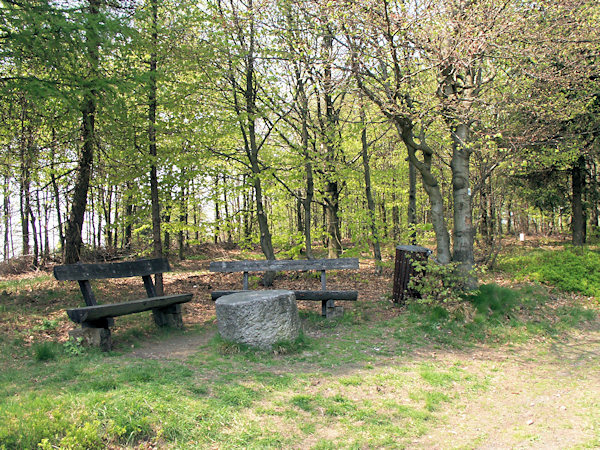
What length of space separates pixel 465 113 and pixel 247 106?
534cm

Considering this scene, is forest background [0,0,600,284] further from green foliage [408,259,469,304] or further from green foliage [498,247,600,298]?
green foliage [498,247,600,298]

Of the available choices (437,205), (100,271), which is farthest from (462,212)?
(100,271)

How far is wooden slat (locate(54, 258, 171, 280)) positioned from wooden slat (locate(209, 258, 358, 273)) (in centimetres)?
98

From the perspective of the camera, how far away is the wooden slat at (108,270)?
18.1 feet

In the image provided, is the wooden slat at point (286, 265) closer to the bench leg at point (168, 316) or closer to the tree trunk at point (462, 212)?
the bench leg at point (168, 316)

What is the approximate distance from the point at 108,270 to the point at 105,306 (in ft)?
3.07

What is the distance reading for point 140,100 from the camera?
26.8ft

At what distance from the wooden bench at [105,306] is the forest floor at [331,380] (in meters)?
0.32

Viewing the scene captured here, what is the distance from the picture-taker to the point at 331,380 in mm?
4684

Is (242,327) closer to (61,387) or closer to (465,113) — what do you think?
(61,387)

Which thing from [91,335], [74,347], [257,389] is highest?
[91,335]

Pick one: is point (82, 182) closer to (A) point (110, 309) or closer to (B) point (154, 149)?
(B) point (154, 149)

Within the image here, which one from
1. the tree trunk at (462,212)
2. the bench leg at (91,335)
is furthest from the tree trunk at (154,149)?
the tree trunk at (462,212)

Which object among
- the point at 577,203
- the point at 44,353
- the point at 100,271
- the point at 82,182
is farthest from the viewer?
the point at 577,203
